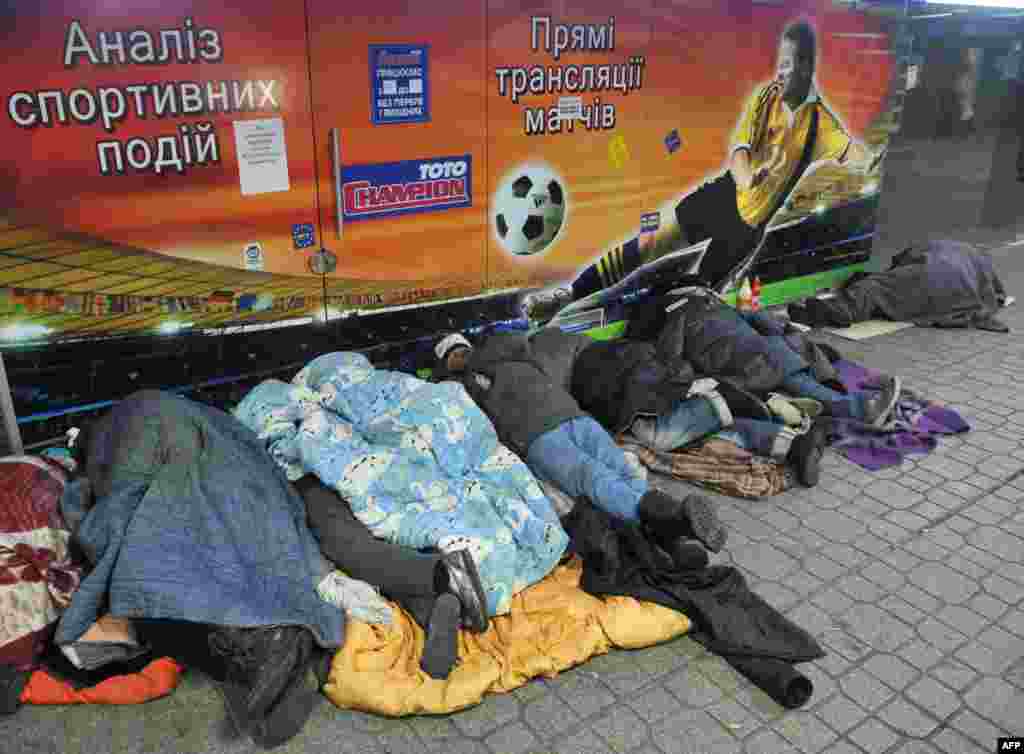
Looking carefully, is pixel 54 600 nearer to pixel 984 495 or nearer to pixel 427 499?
pixel 427 499

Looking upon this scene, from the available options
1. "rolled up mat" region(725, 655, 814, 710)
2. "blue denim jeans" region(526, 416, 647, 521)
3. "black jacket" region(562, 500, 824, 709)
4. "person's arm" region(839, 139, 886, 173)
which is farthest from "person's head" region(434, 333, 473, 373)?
"person's arm" region(839, 139, 886, 173)

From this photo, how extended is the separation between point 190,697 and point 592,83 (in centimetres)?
382

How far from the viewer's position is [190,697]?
112 inches

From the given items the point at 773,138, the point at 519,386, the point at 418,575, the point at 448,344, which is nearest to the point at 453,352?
the point at 448,344

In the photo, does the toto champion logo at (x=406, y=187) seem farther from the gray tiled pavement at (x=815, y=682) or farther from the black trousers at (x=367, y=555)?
the gray tiled pavement at (x=815, y=682)

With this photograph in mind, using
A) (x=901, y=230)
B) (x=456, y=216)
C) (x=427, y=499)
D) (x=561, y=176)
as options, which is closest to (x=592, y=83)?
(x=561, y=176)

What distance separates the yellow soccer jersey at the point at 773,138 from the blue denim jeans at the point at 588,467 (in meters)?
2.98

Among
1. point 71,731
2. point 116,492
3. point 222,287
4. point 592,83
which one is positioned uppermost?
point 592,83

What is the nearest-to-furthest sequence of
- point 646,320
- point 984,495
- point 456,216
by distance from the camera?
point 984,495, point 456,216, point 646,320

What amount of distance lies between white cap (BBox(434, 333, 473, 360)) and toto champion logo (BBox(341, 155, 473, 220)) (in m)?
0.69

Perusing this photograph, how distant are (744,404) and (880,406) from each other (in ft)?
2.74

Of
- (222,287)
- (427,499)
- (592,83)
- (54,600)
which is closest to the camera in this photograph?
(54,600)

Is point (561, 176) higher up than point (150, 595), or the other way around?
point (561, 176)

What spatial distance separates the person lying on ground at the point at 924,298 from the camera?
6.46 metres
